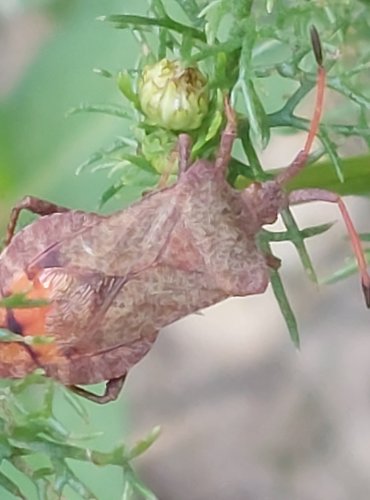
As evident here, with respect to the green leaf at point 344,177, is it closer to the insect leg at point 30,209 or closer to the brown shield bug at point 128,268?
the brown shield bug at point 128,268

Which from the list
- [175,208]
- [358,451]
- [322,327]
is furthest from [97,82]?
[358,451]

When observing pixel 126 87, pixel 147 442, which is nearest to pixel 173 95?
pixel 126 87

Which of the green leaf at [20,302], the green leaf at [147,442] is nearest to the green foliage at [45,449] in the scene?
the green leaf at [147,442]

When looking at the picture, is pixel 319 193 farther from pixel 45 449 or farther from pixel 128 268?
pixel 45 449

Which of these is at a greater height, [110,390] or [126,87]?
[126,87]

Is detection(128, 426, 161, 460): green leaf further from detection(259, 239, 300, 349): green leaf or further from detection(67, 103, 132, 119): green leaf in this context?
detection(67, 103, 132, 119): green leaf


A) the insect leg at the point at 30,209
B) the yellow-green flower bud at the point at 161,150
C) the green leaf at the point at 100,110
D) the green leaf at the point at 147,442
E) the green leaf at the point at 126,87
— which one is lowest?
the green leaf at the point at 147,442

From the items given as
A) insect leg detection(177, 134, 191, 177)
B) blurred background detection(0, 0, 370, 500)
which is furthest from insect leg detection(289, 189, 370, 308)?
blurred background detection(0, 0, 370, 500)
